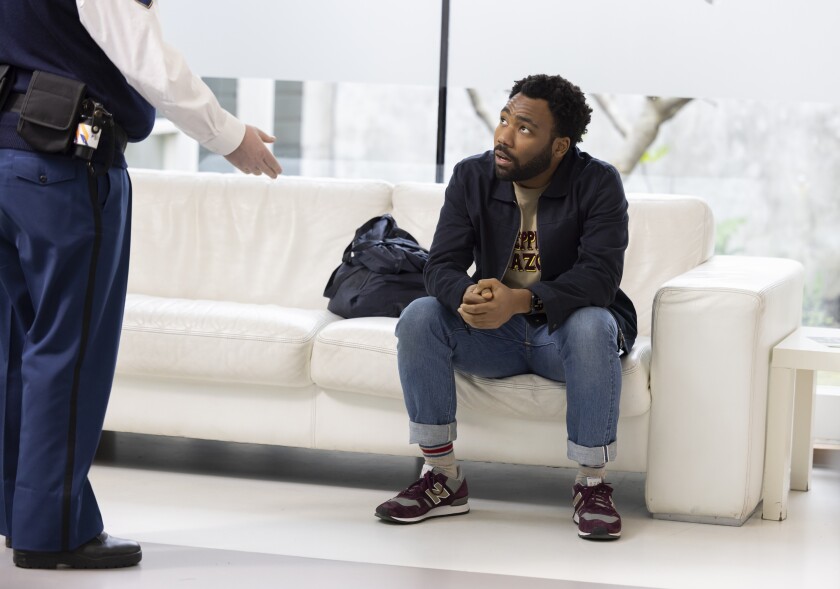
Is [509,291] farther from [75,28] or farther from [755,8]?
[755,8]

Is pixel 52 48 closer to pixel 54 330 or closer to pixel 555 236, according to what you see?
pixel 54 330

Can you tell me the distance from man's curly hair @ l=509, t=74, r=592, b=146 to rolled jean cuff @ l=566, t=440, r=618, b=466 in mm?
741

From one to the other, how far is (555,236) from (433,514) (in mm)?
712

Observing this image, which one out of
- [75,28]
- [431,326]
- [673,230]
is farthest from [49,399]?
[673,230]

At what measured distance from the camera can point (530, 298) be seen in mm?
2754

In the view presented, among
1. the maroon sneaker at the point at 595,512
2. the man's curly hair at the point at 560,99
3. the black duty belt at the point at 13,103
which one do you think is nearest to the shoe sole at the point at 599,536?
the maroon sneaker at the point at 595,512

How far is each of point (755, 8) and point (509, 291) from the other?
1.73 meters

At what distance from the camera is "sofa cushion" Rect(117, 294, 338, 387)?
3020 millimetres

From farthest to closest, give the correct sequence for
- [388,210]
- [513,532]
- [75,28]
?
[388,210] < [513,532] < [75,28]

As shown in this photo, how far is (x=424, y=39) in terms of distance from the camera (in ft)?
13.7

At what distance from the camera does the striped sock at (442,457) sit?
2.82 metres

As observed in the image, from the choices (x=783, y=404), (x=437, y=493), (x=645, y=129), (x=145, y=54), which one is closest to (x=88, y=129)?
(x=145, y=54)

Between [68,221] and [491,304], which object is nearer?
[68,221]

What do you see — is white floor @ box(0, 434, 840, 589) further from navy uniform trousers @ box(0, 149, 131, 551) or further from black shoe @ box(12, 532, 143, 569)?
navy uniform trousers @ box(0, 149, 131, 551)
